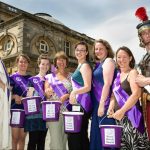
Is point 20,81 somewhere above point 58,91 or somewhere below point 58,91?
above

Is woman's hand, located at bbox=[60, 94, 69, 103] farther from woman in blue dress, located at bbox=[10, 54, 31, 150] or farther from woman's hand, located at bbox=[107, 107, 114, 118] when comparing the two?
woman's hand, located at bbox=[107, 107, 114, 118]

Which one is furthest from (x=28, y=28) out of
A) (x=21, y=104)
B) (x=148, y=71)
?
(x=148, y=71)

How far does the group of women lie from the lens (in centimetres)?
383

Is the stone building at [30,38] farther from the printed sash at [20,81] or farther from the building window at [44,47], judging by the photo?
the printed sash at [20,81]

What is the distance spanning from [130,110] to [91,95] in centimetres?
86

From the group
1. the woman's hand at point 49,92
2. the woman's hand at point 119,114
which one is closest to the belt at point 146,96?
the woman's hand at point 119,114

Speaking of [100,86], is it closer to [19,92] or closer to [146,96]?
[146,96]

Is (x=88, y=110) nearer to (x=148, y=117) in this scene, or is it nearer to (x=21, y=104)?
→ (x=148, y=117)

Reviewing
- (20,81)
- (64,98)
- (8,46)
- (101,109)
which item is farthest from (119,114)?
(8,46)

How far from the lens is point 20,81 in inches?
218

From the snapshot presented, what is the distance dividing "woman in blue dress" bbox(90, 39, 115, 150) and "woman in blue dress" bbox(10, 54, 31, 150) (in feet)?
5.34

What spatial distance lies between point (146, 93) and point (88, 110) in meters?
0.98

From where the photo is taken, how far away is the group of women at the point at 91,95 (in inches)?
151

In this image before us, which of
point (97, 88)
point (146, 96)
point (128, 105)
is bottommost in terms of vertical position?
point (128, 105)
